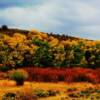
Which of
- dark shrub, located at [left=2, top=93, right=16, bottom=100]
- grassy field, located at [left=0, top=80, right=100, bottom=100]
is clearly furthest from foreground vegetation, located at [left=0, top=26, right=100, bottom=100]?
dark shrub, located at [left=2, top=93, right=16, bottom=100]

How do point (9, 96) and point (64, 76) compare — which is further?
point (64, 76)

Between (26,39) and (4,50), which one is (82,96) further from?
(26,39)

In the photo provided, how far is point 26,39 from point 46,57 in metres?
6.94

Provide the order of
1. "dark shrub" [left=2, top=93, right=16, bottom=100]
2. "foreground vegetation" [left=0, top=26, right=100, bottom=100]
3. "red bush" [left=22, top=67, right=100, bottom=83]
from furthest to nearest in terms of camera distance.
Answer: "red bush" [left=22, top=67, right=100, bottom=83], "foreground vegetation" [left=0, top=26, right=100, bottom=100], "dark shrub" [left=2, top=93, right=16, bottom=100]

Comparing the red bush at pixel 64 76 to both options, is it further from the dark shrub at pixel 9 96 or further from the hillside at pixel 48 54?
the dark shrub at pixel 9 96

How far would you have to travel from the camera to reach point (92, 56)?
4944 centimetres

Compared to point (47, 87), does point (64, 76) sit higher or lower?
higher

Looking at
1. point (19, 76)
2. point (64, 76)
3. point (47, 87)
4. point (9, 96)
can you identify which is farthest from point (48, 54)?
point (9, 96)

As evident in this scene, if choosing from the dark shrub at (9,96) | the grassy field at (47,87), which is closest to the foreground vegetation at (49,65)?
the grassy field at (47,87)

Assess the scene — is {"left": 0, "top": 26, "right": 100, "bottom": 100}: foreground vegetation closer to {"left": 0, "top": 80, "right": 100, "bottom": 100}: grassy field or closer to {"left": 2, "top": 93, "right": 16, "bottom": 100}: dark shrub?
{"left": 0, "top": 80, "right": 100, "bottom": 100}: grassy field

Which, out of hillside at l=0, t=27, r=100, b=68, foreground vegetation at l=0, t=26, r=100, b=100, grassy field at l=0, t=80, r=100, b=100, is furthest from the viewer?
hillside at l=0, t=27, r=100, b=68

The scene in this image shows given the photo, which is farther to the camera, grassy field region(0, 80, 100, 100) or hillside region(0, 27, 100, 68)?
hillside region(0, 27, 100, 68)

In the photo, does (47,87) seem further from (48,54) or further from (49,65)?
(48,54)

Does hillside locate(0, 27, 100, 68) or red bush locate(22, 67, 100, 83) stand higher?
hillside locate(0, 27, 100, 68)
